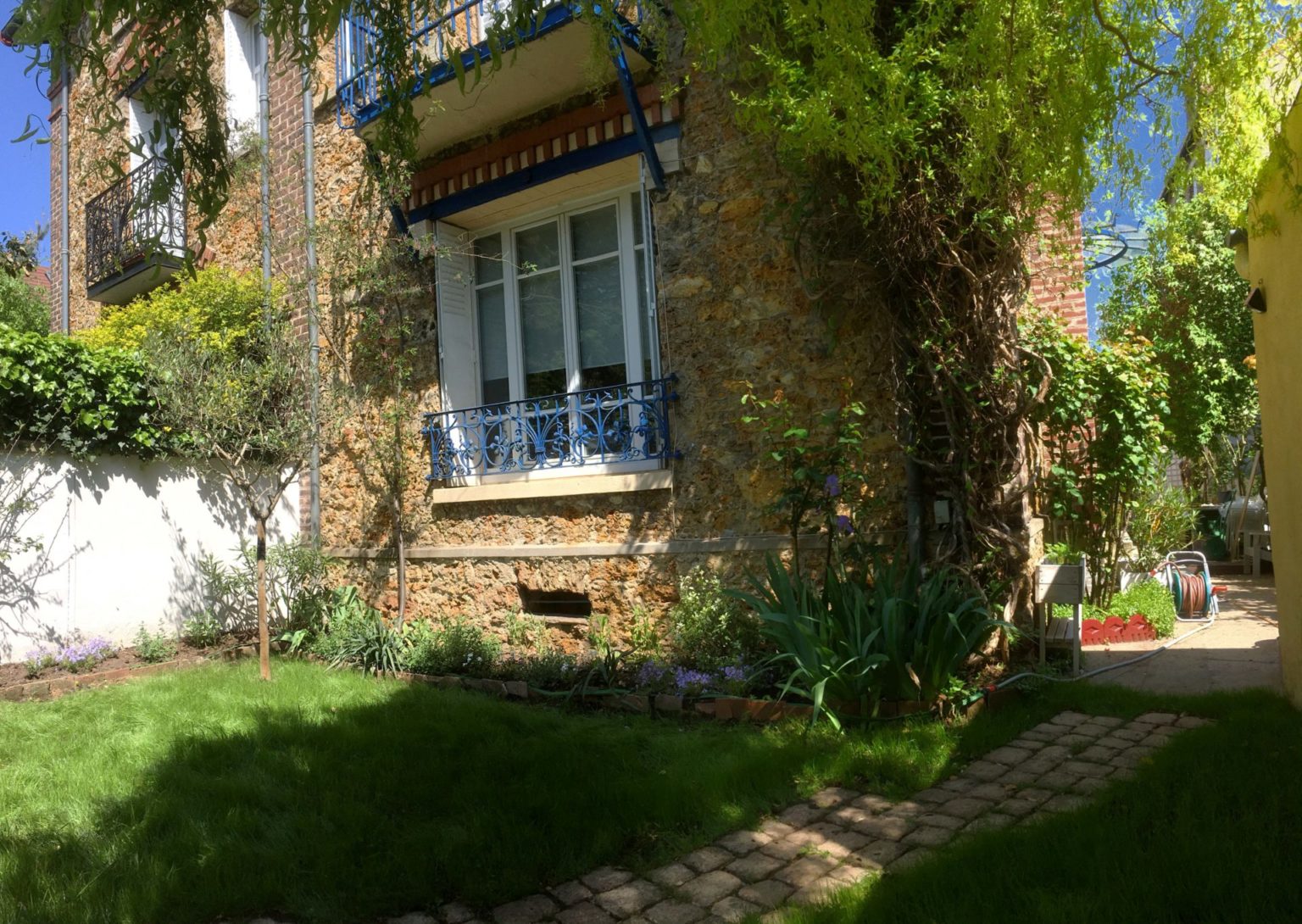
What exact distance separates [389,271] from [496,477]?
2.20 metres

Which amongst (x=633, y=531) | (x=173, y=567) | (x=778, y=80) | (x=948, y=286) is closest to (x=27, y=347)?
(x=173, y=567)

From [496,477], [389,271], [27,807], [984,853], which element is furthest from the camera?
[389,271]

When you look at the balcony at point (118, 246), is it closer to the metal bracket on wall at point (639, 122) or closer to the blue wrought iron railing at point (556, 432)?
the blue wrought iron railing at point (556, 432)

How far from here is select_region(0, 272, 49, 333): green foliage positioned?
496 inches

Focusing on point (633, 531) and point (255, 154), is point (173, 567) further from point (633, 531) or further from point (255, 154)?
point (633, 531)

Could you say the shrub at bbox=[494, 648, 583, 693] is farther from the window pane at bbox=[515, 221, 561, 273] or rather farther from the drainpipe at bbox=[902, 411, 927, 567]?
the window pane at bbox=[515, 221, 561, 273]

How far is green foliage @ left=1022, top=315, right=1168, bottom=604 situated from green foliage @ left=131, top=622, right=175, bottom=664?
730cm

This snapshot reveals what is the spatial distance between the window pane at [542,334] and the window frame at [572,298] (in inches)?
2.2

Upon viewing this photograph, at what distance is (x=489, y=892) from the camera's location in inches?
122

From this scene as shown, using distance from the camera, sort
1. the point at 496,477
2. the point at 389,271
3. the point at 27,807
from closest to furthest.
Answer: the point at 27,807 → the point at 496,477 → the point at 389,271

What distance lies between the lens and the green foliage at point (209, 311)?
8.69 m

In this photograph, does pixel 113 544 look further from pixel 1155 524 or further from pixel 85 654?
pixel 1155 524

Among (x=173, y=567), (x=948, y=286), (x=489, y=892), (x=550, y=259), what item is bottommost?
(x=489, y=892)

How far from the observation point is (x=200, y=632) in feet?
27.4
